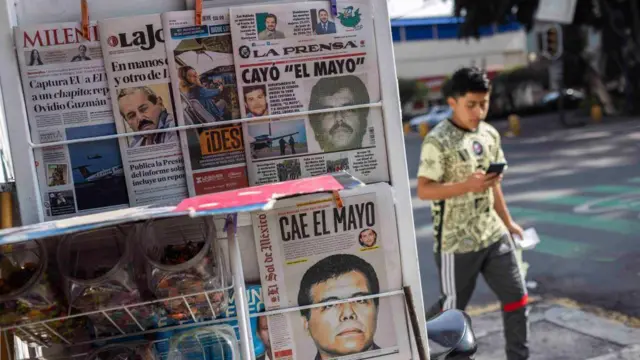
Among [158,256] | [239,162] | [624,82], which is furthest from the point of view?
→ [624,82]

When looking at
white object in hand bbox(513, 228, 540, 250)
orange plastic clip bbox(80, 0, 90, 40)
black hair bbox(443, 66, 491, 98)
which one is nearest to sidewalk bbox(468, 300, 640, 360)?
white object in hand bbox(513, 228, 540, 250)

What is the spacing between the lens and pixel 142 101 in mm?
1836

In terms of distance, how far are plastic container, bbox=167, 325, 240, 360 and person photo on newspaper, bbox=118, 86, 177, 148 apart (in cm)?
56

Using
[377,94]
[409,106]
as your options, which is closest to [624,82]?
[409,106]

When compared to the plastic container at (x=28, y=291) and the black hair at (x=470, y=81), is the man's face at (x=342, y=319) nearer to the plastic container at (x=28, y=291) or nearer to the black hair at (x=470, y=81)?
the plastic container at (x=28, y=291)

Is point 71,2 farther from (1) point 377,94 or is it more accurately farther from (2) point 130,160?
(1) point 377,94

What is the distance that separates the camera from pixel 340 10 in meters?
1.89

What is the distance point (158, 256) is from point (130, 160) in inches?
11.4

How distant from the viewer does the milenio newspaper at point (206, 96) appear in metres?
1.83

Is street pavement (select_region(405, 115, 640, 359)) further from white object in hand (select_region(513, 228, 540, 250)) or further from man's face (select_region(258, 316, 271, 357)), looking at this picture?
man's face (select_region(258, 316, 271, 357))

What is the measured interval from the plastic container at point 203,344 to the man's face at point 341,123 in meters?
0.62

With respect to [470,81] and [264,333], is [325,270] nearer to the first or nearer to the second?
[264,333]

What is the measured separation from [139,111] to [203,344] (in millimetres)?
682

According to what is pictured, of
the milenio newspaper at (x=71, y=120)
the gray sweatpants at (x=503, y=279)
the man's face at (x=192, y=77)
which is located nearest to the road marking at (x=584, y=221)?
the gray sweatpants at (x=503, y=279)
